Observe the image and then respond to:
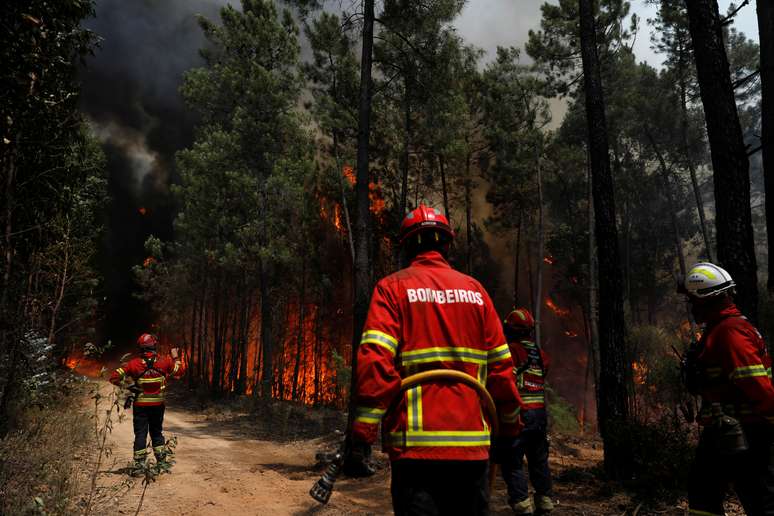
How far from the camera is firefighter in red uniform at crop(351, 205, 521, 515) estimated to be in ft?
7.27

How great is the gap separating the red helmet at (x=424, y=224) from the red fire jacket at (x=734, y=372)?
219 cm

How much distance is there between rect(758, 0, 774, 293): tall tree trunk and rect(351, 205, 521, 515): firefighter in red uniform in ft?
27.7

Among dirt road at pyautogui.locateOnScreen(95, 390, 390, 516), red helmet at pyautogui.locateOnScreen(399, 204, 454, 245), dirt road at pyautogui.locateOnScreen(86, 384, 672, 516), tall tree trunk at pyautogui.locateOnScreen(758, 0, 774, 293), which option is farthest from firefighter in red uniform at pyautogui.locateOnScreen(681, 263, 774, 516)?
tall tree trunk at pyautogui.locateOnScreen(758, 0, 774, 293)

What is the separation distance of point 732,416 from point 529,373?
2.63 meters

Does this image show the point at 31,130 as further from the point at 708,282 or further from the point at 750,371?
the point at 750,371

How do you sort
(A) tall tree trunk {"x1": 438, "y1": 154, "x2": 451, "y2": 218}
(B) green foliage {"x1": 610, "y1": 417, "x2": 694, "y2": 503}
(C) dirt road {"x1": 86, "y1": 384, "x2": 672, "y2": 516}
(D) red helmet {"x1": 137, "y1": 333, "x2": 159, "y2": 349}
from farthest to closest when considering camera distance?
(A) tall tree trunk {"x1": 438, "y1": 154, "x2": 451, "y2": 218}
(D) red helmet {"x1": 137, "y1": 333, "x2": 159, "y2": 349}
(C) dirt road {"x1": 86, "y1": 384, "x2": 672, "y2": 516}
(B) green foliage {"x1": 610, "y1": 417, "x2": 694, "y2": 503}

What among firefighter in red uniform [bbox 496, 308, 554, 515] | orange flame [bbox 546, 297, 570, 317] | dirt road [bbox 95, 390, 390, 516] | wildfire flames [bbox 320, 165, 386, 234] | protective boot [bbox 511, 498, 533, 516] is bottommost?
dirt road [bbox 95, 390, 390, 516]

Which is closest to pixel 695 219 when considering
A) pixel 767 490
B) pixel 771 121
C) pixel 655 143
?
pixel 655 143

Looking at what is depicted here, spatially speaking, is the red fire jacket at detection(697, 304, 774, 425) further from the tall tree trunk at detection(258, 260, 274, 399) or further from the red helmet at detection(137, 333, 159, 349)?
the tall tree trunk at detection(258, 260, 274, 399)

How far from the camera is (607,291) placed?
7820 millimetres

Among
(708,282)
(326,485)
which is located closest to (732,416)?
(708,282)

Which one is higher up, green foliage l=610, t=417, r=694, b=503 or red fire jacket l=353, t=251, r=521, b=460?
red fire jacket l=353, t=251, r=521, b=460

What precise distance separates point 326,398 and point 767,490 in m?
28.7

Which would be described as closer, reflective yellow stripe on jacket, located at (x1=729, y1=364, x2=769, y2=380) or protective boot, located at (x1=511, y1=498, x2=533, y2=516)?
reflective yellow stripe on jacket, located at (x1=729, y1=364, x2=769, y2=380)
